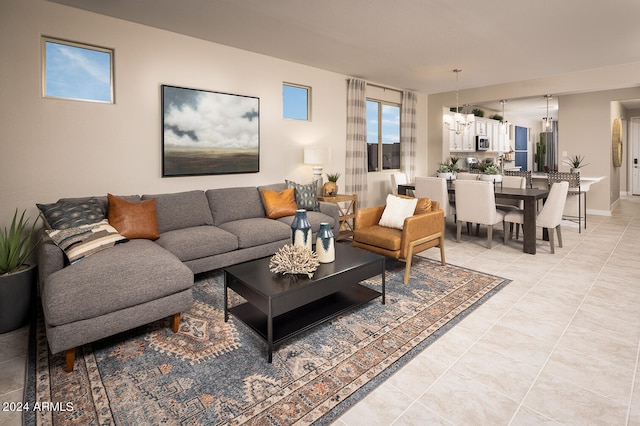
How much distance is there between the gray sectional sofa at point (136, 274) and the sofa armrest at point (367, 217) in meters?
0.95

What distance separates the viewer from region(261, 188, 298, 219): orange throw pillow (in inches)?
174

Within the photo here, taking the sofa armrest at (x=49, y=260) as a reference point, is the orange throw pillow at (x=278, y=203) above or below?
above

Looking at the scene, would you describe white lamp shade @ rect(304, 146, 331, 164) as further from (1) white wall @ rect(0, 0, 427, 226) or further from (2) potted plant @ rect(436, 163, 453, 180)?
(2) potted plant @ rect(436, 163, 453, 180)

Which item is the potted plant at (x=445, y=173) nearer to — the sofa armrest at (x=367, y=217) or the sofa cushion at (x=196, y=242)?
the sofa armrest at (x=367, y=217)

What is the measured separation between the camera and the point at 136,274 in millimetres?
2348

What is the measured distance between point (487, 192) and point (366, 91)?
10.0 feet

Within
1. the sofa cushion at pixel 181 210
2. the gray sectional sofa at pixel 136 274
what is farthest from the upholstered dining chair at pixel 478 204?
the sofa cushion at pixel 181 210

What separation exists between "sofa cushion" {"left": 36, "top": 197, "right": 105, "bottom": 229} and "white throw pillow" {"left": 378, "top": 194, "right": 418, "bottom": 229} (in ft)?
9.08

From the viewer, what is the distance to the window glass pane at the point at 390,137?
7.18 m

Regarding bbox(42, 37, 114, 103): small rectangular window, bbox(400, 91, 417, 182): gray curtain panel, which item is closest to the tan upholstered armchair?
bbox(42, 37, 114, 103): small rectangular window

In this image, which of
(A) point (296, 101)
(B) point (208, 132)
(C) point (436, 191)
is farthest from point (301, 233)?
(A) point (296, 101)

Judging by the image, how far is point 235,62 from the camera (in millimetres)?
4641

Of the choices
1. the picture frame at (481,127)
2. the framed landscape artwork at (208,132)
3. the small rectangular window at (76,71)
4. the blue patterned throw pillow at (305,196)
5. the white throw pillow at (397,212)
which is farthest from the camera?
the picture frame at (481,127)

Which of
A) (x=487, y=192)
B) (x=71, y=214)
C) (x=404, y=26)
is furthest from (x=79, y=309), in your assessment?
(x=487, y=192)
